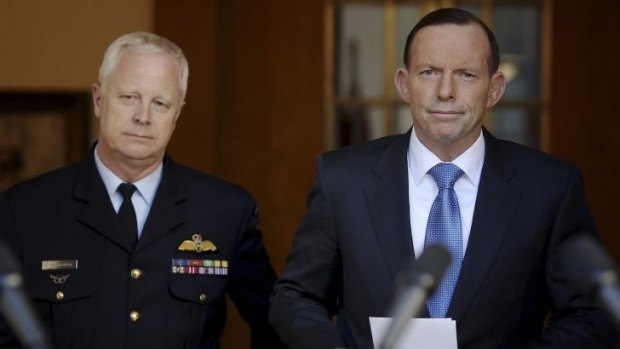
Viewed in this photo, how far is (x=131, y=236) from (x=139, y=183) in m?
0.14

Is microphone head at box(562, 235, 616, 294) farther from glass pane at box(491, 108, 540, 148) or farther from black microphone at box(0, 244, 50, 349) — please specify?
glass pane at box(491, 108, 540, 148)

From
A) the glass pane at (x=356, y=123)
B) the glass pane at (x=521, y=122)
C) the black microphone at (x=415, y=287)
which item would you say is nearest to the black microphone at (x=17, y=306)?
the black microphone at (x=415, y=287)

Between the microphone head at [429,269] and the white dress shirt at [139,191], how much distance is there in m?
1.41

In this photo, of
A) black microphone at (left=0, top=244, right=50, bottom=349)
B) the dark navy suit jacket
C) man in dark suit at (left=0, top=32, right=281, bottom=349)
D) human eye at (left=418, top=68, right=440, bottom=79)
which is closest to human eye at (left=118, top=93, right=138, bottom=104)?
man in dark suit at (left=0, top=32, right=281, bottom=349)

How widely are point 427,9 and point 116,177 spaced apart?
1.86 metres

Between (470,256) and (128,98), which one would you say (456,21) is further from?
(128,98)

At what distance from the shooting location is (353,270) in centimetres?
314

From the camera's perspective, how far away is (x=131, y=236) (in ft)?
11.3

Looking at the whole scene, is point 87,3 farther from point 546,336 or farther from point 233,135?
point 546,336

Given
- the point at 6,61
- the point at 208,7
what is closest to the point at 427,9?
the point at 208,7

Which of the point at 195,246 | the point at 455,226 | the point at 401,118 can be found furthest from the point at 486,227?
the point at 401,118

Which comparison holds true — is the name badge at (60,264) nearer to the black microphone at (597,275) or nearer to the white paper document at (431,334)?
the white paper document at (431,334)

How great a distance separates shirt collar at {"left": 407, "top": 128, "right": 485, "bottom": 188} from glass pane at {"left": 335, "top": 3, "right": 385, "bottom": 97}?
1.75m

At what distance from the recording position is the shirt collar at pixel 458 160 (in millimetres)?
3152
